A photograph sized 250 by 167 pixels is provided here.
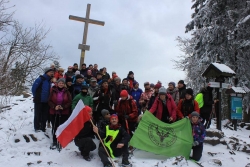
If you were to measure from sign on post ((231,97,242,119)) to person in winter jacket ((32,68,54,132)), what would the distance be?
29.9ft

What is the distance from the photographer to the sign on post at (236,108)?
11.9 m

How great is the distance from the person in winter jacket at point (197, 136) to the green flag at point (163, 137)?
0.48 ft

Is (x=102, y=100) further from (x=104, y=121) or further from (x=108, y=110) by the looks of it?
(x=104, y=121)

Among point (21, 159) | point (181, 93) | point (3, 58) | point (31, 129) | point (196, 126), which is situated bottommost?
point (21, 159)

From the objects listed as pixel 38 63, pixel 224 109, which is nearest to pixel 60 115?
pixel 38 63

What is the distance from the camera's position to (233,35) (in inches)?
614

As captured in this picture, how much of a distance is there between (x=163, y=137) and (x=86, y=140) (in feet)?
7.73

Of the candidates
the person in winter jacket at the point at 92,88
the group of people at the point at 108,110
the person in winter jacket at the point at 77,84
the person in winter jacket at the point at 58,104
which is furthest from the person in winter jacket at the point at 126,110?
the person in winter jacket at the point at 77,84

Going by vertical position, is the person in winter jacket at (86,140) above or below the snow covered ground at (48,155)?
above

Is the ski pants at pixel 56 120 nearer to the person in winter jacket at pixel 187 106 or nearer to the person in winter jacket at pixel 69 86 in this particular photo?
the person in winter jacket at pixel 69 86

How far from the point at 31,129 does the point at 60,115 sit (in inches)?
61.9

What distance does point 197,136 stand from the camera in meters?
7.05

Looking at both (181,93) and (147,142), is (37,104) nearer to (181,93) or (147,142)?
(147,142)

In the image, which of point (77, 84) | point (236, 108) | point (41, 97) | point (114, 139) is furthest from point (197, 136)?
point (236, 108)
